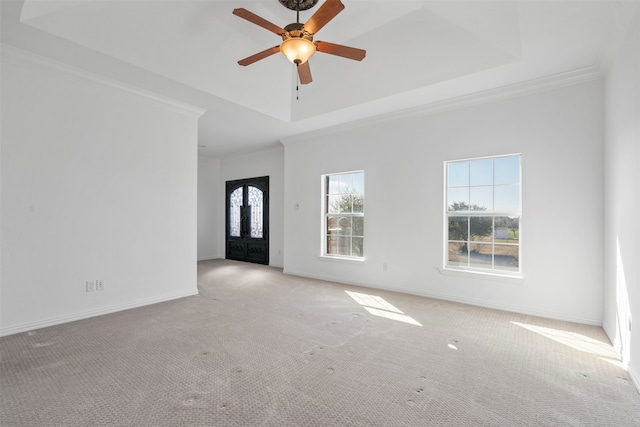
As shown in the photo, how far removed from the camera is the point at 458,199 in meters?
4.30

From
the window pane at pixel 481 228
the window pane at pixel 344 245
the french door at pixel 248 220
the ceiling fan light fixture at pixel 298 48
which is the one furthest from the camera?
the french door at pixel 248 220

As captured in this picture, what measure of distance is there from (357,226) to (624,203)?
3.42 m

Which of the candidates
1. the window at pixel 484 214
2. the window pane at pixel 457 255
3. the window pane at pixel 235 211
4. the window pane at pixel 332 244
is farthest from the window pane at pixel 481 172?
the window pane at pixel 235 211

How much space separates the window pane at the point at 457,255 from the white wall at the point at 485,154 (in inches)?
6.5

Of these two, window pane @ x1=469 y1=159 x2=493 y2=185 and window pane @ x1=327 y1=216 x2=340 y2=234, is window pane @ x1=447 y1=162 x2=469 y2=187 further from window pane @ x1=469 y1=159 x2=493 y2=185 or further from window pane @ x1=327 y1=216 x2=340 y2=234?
window pane @ x1=327 y1=216 x2=340 y2=234

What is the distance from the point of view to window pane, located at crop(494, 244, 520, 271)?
385 centimetres

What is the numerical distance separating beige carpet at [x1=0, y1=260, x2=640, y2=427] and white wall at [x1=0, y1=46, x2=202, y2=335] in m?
0.39

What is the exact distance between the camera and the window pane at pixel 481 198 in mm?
4059

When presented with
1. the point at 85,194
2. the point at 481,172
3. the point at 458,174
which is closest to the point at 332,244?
the point at 458,174

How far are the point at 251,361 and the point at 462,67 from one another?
3.64 meters

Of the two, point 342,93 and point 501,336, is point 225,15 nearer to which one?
point 342,93

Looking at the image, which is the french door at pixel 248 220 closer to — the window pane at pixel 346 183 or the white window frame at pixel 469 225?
the window pane at pixel 346 183

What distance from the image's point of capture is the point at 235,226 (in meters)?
8.10

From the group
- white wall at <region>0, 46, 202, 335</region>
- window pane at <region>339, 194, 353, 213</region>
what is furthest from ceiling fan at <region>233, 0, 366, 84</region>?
window pane at <region>339, 194, 353, 213</region>
